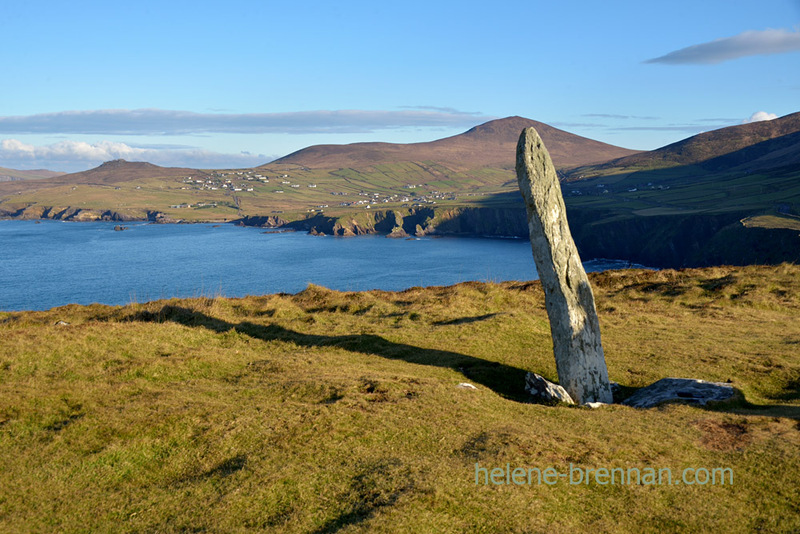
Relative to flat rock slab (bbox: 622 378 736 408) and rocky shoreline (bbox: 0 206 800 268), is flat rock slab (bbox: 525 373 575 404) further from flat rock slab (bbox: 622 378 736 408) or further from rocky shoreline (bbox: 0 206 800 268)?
rocky shoreline (bbox: 0 206 800 268)

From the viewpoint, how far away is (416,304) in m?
26.7

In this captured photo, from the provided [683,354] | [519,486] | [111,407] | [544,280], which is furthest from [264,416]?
[683,354]

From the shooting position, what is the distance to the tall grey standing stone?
1612 cm

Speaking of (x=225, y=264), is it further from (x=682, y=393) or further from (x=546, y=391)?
(x=682, y=393)

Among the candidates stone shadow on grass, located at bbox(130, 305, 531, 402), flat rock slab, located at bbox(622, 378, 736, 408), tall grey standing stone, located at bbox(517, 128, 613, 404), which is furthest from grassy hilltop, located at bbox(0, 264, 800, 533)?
tall grey standing stone, located at bbox(517, 128, 613, 404)

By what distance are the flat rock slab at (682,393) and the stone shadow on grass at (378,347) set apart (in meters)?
3.10

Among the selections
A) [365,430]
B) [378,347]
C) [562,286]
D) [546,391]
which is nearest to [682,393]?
[546,391]

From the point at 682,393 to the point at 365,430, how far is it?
875cm

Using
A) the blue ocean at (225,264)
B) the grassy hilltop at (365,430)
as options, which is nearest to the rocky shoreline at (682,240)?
the blue ocean at (225,264)

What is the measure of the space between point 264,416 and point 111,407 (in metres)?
3.77

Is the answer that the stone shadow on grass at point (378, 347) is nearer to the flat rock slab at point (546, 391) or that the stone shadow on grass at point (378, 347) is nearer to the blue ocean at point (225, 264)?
the flat rock slab at point (546, 391)

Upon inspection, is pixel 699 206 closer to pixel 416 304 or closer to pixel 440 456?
pixel 416 304

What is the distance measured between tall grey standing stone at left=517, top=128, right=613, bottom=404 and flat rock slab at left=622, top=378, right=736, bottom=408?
3.63ft

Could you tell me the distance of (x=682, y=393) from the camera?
14.5 metres
